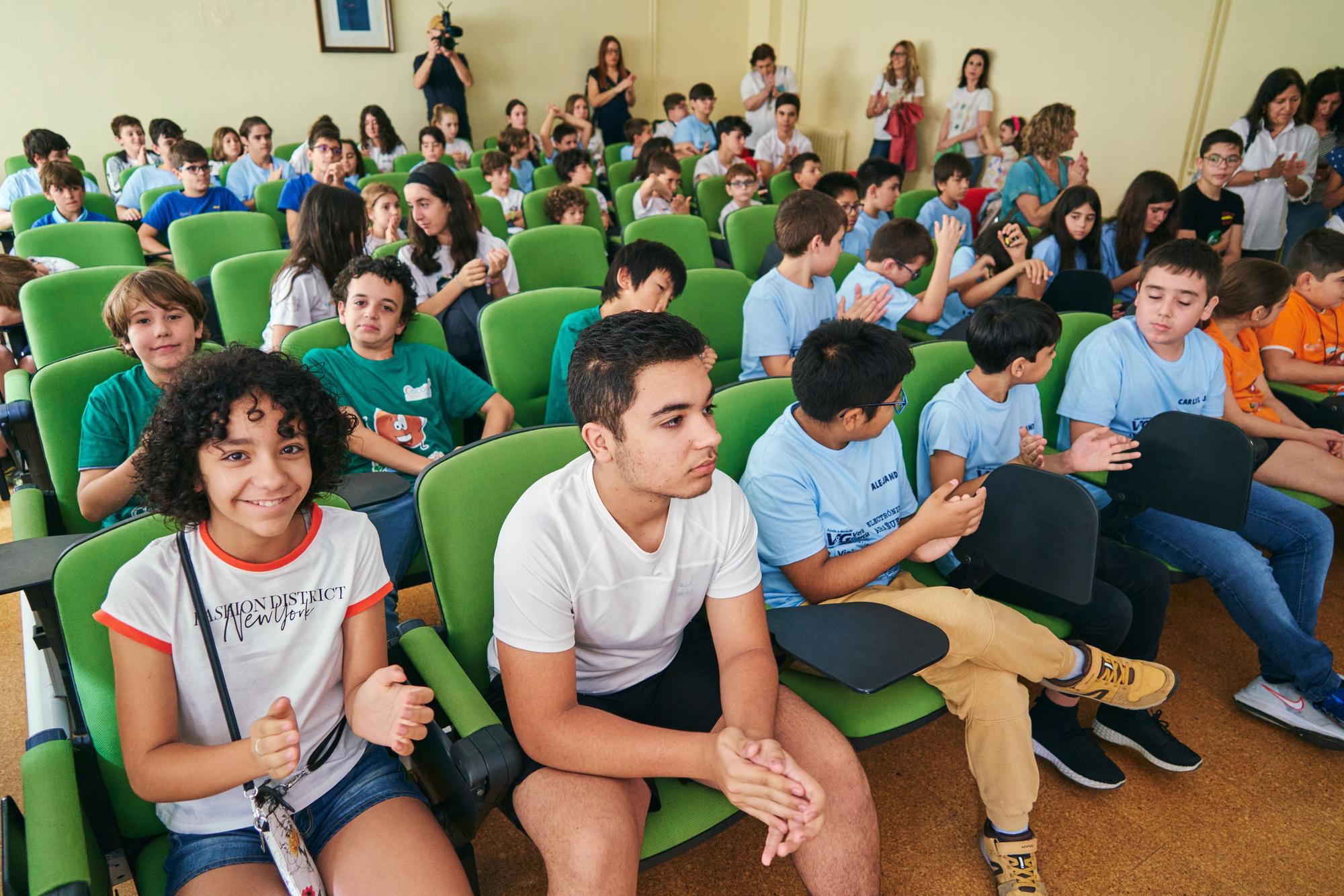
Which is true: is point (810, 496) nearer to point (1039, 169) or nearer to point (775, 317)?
point (775, 317)

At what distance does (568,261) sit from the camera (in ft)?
11.4

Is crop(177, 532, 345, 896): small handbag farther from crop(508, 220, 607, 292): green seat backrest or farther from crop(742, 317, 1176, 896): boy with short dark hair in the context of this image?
crop(508, 220, 607, 292): green seat backrest

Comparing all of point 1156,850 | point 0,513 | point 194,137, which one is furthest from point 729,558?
point 194,137

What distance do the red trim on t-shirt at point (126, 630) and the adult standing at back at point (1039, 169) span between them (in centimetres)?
437

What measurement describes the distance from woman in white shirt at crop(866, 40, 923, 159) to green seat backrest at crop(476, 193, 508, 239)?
4.03 meters

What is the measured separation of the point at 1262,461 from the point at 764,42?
7.73 meters

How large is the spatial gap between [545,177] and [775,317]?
3.40 meters

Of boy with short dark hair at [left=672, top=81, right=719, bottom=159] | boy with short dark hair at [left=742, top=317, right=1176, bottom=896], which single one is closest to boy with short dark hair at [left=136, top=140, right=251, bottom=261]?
boy with short dark hair at [left=742, top=317, right=1176, bottom=896]

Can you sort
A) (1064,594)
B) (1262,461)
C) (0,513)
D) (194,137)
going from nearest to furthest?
(1064,594) → (1262,461) → (0,513) → (194,137)

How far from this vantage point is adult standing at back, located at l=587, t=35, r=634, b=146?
26.5ft

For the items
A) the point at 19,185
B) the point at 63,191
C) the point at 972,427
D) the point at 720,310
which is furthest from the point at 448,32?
the point at 972,427

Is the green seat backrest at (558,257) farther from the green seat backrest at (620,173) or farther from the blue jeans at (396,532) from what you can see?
the green seat backrest at (620,173)

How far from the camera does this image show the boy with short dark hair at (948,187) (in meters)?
4.51

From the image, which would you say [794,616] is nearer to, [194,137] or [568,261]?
[568,261]
